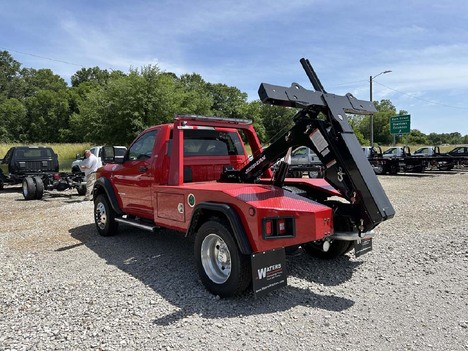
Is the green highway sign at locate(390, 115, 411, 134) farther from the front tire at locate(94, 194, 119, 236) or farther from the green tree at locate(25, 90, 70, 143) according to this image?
the green tree at locate(25, 90, 70, 143)

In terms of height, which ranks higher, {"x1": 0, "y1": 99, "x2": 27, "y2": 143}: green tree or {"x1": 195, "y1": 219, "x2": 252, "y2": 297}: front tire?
{"x1": 0, "y1": 99, "x2": 27, "y2": 143}: green tree

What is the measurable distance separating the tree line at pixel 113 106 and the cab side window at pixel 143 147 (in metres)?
0.66

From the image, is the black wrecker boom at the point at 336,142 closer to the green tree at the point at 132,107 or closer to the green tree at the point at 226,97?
the green tree at the point at 132,107

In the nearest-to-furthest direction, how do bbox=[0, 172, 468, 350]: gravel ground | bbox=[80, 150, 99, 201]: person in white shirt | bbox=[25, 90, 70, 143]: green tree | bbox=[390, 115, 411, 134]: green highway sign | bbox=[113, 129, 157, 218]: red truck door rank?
1. bbox=[0, 172, 468, 350]: gravel ground
2. bbox=[113, 129, 157, 218]: red truck door
3. bbox=[80, 150, 99, 201]: person in white shirt
4. bbox=[390, 115, 411, 134]: green highway sign
5. bbox=[25, 90, 70, 143]: green tree

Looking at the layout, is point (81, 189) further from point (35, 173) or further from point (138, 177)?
point (138, 177)

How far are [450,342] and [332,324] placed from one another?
3.19ft

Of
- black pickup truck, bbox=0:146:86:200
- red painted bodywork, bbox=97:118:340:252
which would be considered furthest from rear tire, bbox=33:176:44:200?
red painted bodywork, bbox=97:118:340:252

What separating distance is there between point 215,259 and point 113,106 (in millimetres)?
24364

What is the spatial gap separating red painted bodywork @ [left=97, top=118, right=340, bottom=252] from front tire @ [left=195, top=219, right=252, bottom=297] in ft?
0.80

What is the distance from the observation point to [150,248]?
6574mm

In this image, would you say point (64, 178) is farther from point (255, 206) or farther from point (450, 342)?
point (450, 342)

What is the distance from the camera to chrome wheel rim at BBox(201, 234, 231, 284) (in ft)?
14.4

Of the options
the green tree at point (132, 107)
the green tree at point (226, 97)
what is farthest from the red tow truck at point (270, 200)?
the green tree at point (226, 97)

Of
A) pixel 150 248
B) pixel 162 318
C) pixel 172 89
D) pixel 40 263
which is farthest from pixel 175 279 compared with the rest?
pixel 172 89
